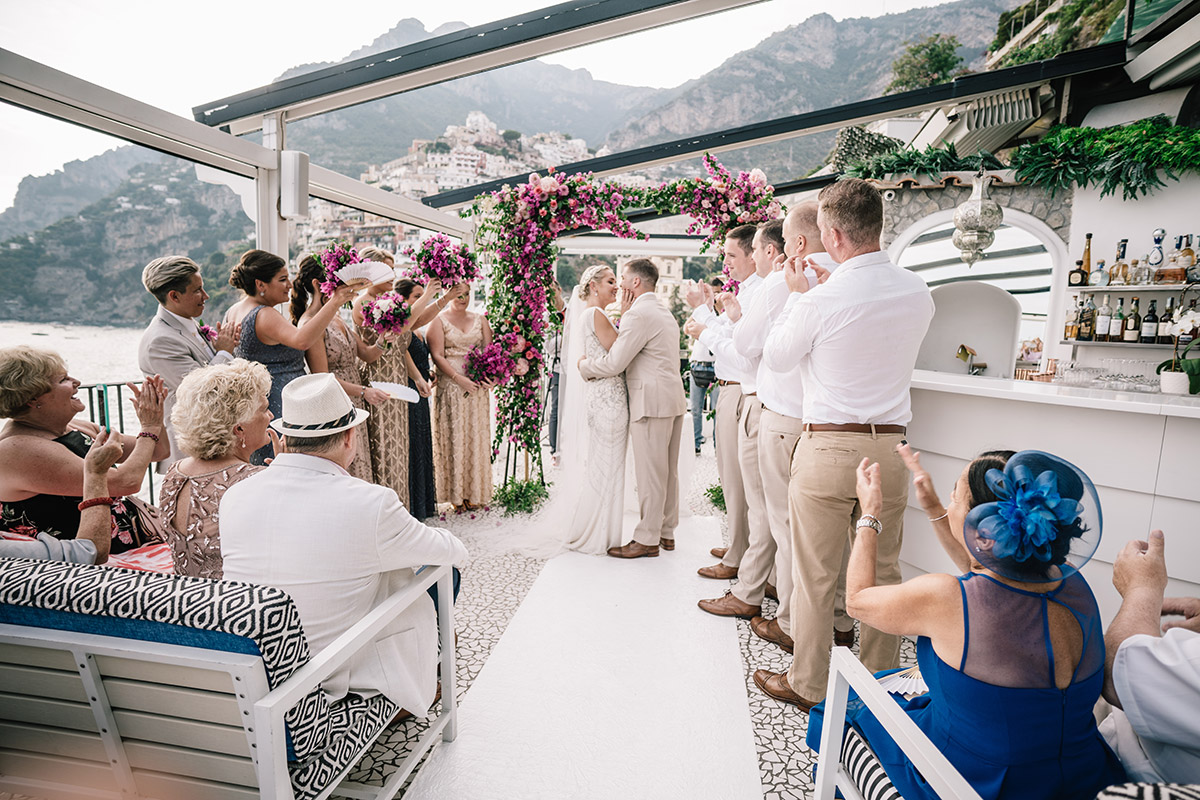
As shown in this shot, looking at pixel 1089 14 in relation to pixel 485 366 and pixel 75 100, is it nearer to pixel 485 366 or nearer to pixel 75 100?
pixel 485 366

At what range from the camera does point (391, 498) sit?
158cm

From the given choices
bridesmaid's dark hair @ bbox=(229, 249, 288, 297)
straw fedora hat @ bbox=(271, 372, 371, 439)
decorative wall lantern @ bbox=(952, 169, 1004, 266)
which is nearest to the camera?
straw fedora hat @ bbox=(271, 372, 371, 439)

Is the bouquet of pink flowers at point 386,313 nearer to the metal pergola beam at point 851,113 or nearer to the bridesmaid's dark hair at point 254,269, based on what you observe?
the bridesmaid's dark hair at point 254,269

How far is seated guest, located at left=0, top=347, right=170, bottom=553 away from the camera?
181 centimetres

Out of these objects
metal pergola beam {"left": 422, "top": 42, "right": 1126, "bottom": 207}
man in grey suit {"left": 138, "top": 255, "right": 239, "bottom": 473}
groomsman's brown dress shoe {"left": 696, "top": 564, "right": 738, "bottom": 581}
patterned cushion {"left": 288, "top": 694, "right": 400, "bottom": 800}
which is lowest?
groomsman's brown dress shoe {"left": 696, "top": 564, "right": 738, "bottom": 581}

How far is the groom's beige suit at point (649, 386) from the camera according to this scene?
354 cm

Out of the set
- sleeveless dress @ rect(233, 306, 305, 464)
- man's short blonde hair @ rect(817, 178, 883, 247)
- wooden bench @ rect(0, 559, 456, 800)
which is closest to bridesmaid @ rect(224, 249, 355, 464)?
sleeveless dress @ rect(233, 306, 305, 464)

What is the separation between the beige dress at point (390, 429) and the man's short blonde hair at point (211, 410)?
6.46 ft

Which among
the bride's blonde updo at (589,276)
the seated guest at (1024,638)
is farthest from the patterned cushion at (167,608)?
the bride's blonde updo at (589,276)

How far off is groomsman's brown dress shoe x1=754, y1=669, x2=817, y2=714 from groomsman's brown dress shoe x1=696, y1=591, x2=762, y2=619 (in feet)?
1.76

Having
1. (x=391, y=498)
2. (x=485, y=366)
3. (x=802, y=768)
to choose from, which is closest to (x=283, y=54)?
(x=485, y=366)

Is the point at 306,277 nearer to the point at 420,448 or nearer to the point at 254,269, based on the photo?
the point at 254,269

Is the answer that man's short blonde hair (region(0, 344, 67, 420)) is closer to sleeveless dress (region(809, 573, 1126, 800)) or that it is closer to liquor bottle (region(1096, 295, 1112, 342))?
sleeveless dress (region(809, 573, 1126, 800))

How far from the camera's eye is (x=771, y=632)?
2.79m
